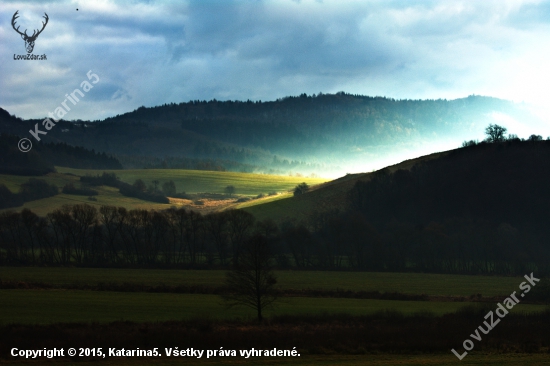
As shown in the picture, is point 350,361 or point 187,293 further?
point 187,293

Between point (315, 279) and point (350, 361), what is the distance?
52.3 metres

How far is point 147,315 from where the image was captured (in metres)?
59.8

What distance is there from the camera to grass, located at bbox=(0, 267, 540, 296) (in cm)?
8494

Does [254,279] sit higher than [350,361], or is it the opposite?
[254,279]

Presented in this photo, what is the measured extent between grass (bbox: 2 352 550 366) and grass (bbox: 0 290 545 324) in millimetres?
15184

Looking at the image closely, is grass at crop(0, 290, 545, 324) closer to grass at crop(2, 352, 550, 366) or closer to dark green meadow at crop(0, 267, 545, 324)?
dark green meadow at crop(0, 267, 545, 324)

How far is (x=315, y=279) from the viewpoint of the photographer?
95.4 m

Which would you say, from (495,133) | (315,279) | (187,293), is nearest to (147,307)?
(187,293)

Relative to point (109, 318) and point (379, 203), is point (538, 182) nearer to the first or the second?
point (379, 203)

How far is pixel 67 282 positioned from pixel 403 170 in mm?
115905

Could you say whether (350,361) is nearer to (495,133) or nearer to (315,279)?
(315,279)

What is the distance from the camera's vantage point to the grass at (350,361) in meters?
40.7

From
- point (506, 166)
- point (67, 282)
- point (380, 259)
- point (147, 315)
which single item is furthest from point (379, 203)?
point (147, 315)

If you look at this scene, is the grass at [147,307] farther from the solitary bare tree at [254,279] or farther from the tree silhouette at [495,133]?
the tree silhouette at [495,133]
